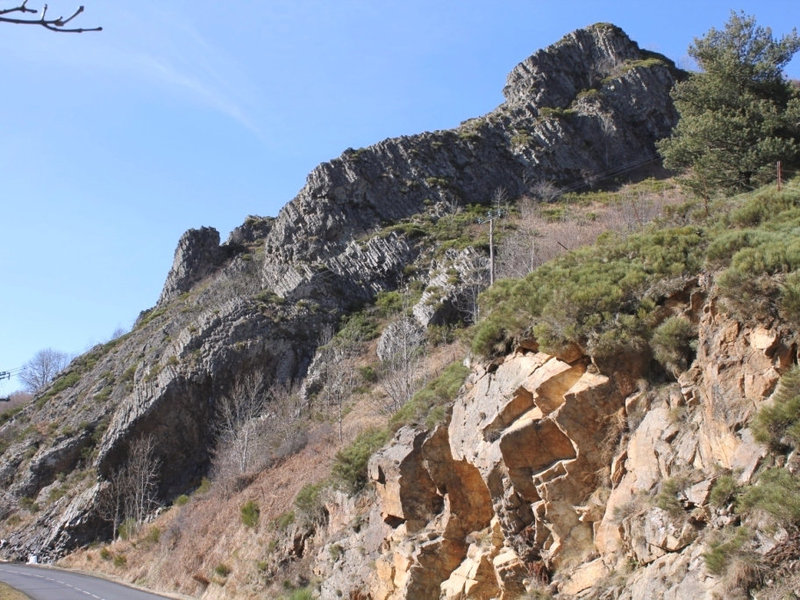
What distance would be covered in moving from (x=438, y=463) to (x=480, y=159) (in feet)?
145

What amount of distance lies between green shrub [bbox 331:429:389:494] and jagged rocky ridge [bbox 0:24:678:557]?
65.2ft

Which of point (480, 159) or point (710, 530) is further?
point (480, 159)

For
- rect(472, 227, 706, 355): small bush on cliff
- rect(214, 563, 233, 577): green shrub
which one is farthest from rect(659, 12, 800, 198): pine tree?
rect(214, 563, 233, 577): green shrub

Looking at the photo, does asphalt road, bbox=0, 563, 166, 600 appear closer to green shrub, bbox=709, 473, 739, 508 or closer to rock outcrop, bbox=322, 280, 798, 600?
rock outcrop, bbox=322, 280, 798, 600

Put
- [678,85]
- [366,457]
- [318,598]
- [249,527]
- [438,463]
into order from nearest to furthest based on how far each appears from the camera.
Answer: [438,463], [318,598], [366,457], [678,85], [249,527]

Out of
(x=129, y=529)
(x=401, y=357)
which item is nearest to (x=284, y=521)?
(x=401, y=357)

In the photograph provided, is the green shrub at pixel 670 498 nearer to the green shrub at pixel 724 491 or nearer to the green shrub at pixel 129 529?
the green shrub at pixel 724 491

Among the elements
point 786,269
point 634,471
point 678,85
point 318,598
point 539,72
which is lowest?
point 318,598

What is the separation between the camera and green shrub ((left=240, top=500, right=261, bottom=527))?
81.9ft

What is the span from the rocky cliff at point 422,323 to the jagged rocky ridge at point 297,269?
0.13 metres

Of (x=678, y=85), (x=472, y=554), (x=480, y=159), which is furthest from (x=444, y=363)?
(x=480, y=159)

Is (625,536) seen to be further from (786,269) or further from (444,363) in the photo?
(444,363)

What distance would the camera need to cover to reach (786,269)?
9844mm

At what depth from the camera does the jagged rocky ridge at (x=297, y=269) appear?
38625 mm
